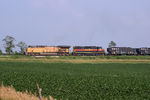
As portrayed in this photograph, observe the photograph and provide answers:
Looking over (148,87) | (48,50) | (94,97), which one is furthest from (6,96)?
(48,50)

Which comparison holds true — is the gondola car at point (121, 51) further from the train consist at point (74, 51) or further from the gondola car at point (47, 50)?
the gondola car at point (47, 50)

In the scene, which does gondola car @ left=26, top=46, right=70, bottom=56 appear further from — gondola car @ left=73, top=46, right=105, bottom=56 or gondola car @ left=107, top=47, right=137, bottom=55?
gondola car @ left=107, top=47, right=137, bottom=55

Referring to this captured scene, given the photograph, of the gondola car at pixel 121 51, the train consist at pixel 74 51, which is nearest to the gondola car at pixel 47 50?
the train consist at pixel 74 51

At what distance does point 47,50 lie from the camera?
6375 centimetres

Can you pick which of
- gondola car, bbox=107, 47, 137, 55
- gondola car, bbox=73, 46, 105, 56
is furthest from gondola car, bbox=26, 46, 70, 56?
gondola car, bbox=107, 47, 137, 55

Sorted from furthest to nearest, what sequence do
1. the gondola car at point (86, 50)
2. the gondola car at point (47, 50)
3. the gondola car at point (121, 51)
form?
A: the gondola car at point (121, 51) → the gondola car at point (86, 50) → the gondola car at point (47, 50)

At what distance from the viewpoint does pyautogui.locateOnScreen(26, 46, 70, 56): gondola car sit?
A: 63062 mm

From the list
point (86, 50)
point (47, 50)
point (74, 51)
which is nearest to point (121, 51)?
point (86, 50)

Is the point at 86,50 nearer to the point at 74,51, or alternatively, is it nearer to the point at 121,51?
the point at 74,51

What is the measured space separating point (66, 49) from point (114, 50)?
61.7 feet

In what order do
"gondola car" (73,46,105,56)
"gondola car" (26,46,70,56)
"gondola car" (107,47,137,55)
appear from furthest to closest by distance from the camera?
"gondola car" (107,47,137,55), "gondola car" (73,46,105,56), "gondola car" (26,46,70,56)

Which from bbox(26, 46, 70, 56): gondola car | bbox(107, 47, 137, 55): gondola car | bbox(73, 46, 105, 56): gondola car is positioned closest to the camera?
bbox(26, 46, 70, 56): gondola car

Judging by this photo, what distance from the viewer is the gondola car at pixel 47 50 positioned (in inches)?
2483

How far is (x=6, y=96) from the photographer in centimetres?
1046
